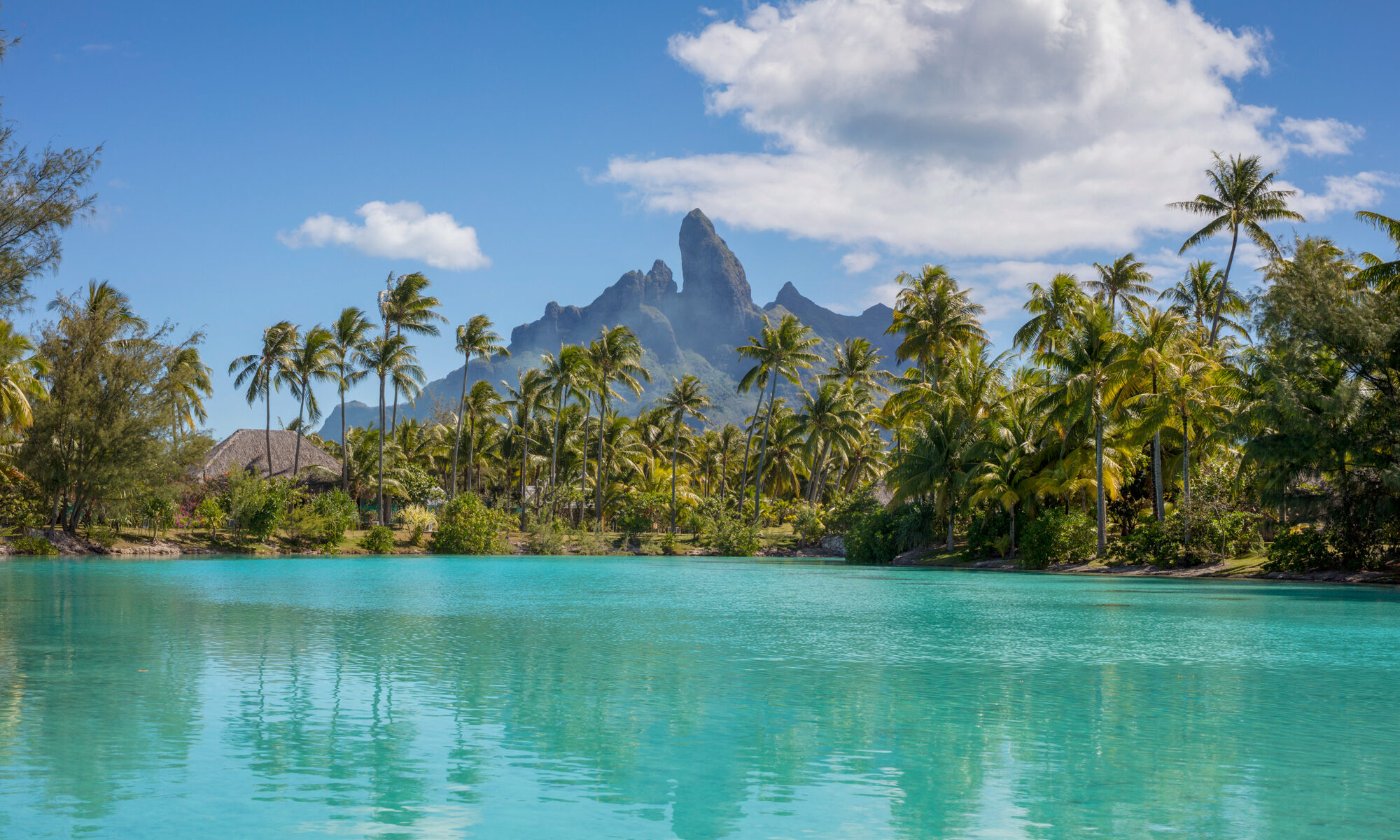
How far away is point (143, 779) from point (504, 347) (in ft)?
175

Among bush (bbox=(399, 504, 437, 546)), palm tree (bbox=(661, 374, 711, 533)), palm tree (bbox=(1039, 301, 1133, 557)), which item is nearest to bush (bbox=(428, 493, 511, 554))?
bush (bbox=(399, 504, 437, 546))

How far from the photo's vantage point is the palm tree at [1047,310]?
43188 millimetres

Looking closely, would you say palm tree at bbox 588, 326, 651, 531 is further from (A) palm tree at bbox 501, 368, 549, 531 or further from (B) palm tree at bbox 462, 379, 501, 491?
(B) palm tree at bbox 462, 379, 501, 491

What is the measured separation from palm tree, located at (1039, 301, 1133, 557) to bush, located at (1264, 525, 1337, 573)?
19.2 feet

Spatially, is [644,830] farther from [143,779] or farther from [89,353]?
[89,353]

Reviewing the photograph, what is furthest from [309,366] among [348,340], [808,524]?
[808,524]

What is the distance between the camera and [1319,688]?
31.7 ft

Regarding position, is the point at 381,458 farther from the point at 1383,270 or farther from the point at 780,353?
the point at 1383,270

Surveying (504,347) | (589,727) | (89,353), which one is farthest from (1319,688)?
(504,347)

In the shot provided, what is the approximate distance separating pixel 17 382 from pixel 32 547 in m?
6.41

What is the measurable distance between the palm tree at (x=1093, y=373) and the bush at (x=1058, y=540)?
489 millimetres

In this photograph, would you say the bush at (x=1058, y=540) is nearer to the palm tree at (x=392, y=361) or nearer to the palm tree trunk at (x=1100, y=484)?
the palm tree trunk at (x=1100, y=484)

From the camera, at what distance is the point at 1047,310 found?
4469 centimetres

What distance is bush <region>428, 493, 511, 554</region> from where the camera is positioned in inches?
1972
